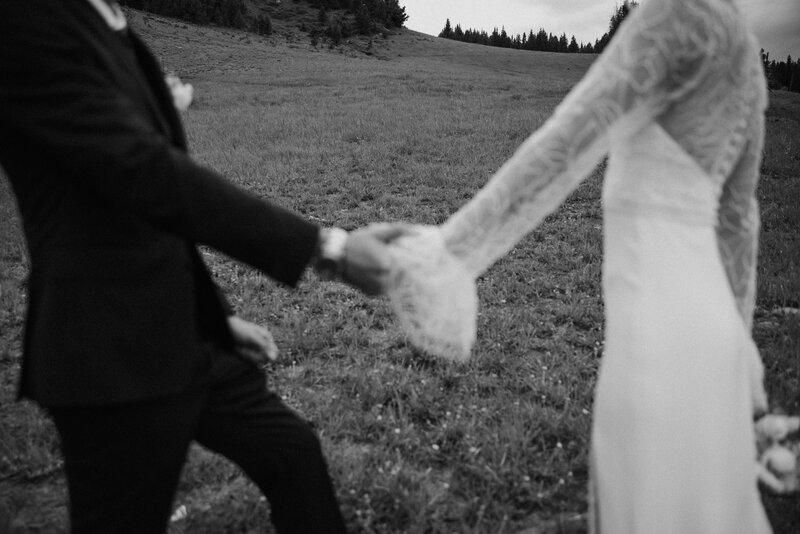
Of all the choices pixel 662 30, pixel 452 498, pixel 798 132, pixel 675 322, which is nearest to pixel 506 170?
pixel 662 30

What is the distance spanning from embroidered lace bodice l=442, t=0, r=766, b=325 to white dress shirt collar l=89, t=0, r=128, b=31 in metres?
1.10

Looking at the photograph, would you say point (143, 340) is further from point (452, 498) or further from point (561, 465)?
point (561, 465)

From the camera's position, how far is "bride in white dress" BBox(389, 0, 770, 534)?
1550 millimetres

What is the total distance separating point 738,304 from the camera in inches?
81.6

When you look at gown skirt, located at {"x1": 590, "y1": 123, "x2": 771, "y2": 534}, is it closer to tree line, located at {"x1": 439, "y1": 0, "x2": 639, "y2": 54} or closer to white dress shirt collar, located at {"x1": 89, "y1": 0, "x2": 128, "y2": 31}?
white dress shirt collar, located at {"x1": 89, "y1": 0, "x2": 128, "y2": 31}

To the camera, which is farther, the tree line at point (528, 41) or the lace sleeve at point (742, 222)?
the tree line at point (528, 41)

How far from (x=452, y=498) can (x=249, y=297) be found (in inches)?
123

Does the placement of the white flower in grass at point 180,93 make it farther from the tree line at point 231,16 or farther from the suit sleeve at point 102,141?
the tree line at point 231,16

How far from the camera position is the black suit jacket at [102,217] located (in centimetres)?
120

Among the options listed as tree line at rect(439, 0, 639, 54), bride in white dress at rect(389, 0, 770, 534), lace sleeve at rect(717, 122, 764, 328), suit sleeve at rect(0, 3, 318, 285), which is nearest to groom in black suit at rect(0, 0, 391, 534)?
suit sleeve at rect(0, 3, 318, 285)

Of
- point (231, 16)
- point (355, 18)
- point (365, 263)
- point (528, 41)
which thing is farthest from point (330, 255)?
point (528, 41)

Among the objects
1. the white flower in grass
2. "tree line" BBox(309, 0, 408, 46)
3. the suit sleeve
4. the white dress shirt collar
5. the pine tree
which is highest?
the pine tree

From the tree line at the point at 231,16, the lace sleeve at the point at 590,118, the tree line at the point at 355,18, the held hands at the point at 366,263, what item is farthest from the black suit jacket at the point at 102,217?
the tree line at the point at 231,16

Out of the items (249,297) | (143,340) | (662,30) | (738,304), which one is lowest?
(249,297)
